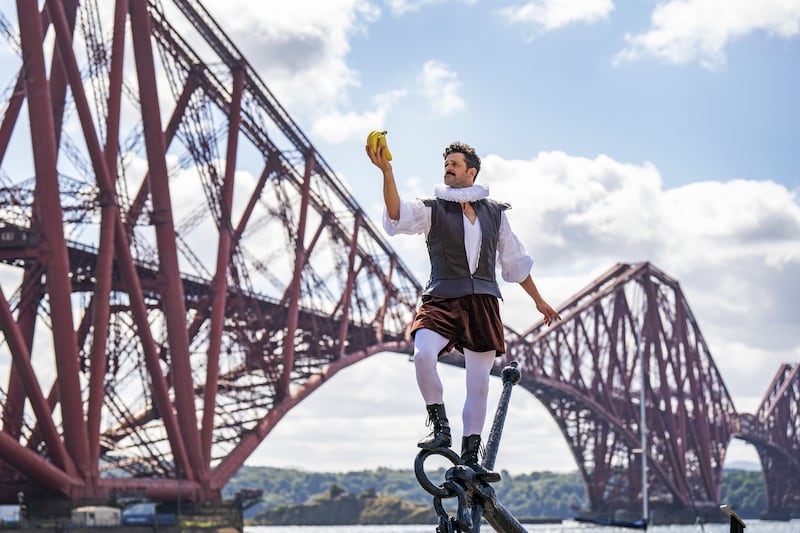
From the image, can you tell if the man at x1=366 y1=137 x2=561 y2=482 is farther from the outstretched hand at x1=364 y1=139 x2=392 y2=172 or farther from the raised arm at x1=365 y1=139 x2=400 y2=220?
the outstretched hand at x1=364 y1=139 x2=392 y2=172

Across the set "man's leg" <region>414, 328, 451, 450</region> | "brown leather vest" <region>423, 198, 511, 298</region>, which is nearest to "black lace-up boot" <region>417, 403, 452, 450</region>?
"man's leg" <region>414, 328, 451, 450</region>

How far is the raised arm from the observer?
545 centimetres

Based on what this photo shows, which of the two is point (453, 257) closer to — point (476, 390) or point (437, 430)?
point (476, 390)

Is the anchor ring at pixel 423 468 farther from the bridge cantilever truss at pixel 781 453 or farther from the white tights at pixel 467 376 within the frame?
the bridge cantilever truss at pixel 781 453

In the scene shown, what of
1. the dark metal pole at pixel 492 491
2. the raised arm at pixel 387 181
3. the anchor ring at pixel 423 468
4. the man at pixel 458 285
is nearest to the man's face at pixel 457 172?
the man at pixel 458 285

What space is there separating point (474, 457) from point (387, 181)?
4.03 feet

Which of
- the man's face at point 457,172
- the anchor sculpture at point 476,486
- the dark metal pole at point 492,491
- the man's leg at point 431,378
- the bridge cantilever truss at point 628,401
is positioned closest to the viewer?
the anchor sculpture at point 476,486

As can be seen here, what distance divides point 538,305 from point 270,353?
57.0 meters

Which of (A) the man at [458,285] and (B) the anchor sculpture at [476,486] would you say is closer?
(B) the anchor sculpture at [476,486]

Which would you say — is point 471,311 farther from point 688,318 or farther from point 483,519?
point 688,318

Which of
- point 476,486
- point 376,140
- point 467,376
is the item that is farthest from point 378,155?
point 476,486

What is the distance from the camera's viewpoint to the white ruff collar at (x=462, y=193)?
6.04m

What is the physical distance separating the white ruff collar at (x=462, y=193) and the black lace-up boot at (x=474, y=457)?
1.08 metres

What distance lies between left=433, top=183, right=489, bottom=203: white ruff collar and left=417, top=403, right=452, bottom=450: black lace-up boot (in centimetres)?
→ 97
